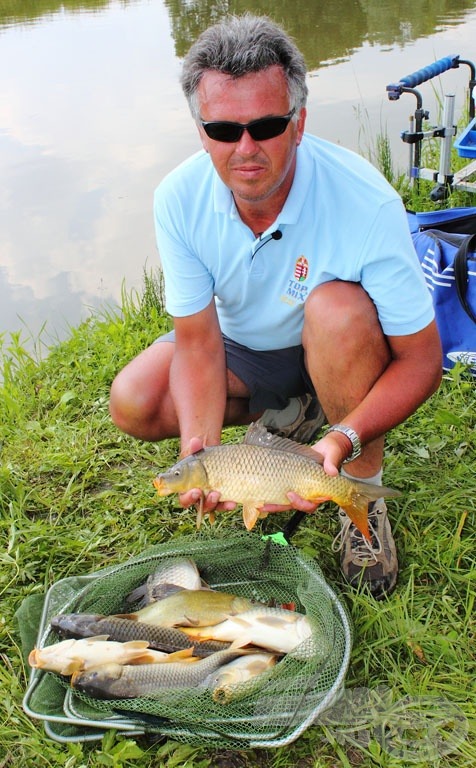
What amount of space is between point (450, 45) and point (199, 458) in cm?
743

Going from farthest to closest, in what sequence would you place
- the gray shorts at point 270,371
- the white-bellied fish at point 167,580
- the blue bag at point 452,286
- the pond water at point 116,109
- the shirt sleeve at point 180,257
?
the pond water at point 116,109 → the blue bag at point 452,286 → the gray shorts at point 270,371 → the shirt sleeve at point 180,257 → the white-bellied fish at point 167,580

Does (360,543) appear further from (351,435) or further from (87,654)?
(87,654)

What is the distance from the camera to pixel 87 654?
1801 mm

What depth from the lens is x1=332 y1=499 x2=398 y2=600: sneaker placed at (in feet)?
6.83

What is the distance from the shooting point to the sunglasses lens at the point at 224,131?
1862mm

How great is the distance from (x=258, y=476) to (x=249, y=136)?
823mm

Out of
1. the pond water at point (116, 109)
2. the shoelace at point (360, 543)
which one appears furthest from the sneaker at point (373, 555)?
the pond water at point (116, 109)

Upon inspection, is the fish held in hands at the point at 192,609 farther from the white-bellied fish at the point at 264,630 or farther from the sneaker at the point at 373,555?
the sneaker at the point at 373,555

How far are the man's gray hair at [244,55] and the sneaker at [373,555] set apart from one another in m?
1.13

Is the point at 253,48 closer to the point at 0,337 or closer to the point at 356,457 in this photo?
the point at 356,457

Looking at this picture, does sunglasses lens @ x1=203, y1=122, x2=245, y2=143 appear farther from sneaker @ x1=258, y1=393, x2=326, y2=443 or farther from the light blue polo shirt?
sneaker @ x1=258, y1=393, x2=326, y2=443

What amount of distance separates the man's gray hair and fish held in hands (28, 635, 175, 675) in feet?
4.32

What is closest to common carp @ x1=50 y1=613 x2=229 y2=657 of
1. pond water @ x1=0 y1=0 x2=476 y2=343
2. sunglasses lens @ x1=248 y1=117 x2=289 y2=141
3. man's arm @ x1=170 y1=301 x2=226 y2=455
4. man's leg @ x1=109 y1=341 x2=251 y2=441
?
man's arm @ x1=170 y1=301 x2=226 y2=455

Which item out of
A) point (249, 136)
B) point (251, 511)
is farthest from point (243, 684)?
point (249, 136)
